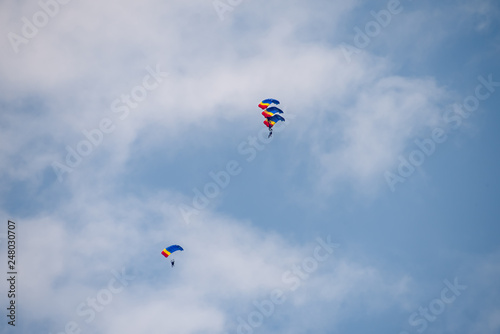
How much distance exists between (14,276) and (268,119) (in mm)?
31486

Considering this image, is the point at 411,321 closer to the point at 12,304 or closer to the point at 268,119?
the point at 268,119

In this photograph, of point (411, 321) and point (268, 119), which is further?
point (411, 321)

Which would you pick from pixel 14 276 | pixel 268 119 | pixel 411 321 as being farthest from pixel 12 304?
pixel 411 321

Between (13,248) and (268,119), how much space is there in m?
29.9

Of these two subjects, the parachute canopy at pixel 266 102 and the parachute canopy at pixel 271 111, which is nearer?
the parachute canopy at pixel 266 102

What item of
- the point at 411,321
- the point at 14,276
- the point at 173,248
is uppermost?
the point at 14,276

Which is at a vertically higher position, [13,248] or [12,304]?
[13,248]

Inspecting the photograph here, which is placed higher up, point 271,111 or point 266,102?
point 271,111

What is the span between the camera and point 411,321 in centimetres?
7962

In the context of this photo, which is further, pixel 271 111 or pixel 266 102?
pixel 271 111

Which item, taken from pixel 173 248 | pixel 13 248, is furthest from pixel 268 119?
pixel 13 248

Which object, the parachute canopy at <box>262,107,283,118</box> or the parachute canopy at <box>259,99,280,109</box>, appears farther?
the parachute canopy at <box>262,107,283,118</box>

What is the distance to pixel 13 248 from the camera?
Answer: 65.6m

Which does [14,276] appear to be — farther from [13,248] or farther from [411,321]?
[411,321]
